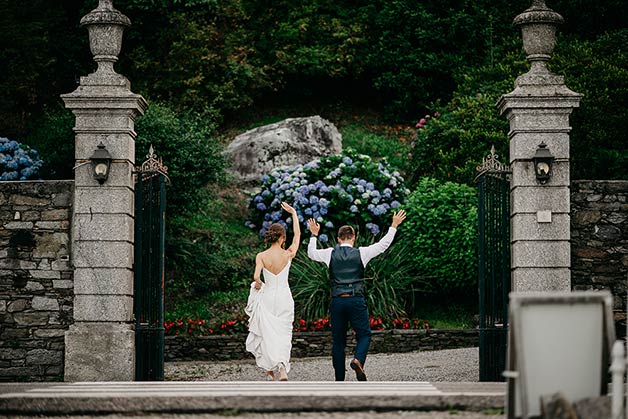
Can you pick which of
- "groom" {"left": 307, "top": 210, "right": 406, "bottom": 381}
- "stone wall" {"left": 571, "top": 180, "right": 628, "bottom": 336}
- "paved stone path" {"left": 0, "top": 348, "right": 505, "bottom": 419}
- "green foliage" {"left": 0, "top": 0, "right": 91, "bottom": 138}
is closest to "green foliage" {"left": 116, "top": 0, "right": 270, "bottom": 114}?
"green foliage" {"left": 0, "top": 0, "right": 91, "bottom": 138}

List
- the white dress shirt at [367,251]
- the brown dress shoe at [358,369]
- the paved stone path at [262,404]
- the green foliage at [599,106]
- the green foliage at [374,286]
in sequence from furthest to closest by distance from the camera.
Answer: the green foliage at [599,106] < the green foliage at [374,286] < the white dress shirt at [367,251] < the brown dress shoe at [358,369] < the paved stone path at [262,404]

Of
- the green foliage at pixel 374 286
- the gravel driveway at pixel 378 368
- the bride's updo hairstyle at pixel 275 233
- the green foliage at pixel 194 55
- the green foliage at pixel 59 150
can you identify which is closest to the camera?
the bride's updo hairstyle at pixel 275 233

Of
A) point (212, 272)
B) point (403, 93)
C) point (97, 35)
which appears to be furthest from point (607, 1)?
point (97, 35)

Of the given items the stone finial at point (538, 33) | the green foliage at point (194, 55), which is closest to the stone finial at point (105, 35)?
the stone finial at point (538, 33)

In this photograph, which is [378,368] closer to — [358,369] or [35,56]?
[358,369]

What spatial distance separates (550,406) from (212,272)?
1153 cm

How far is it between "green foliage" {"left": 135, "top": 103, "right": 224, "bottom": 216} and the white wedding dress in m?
5.74

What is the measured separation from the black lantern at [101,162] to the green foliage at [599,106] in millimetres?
7553

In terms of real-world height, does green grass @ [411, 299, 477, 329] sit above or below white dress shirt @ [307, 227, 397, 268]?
below

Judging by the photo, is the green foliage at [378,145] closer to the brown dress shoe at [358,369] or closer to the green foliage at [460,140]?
the green foliage at [460,140]

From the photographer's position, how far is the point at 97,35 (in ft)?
34.6

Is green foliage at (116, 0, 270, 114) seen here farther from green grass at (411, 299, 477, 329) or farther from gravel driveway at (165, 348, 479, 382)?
gravel driveway at (165, 348, 479, 382)

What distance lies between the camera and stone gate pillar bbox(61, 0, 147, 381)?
10234 mm

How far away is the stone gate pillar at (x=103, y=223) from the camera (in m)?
10.2
